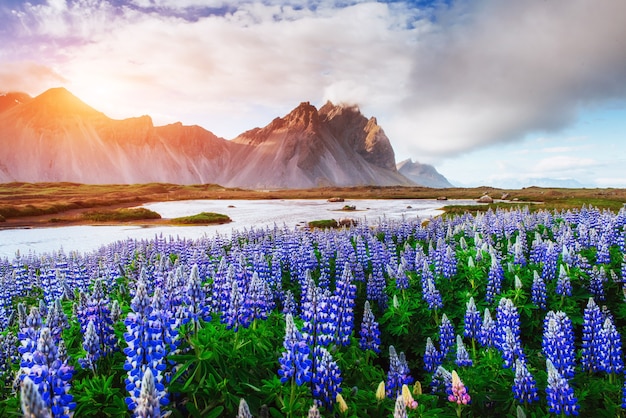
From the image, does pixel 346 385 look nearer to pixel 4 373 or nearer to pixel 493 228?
pixel 4 373

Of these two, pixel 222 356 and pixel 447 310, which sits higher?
pixel 222 356

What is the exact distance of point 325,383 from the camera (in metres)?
4.14

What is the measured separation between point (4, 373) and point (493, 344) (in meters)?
7.13

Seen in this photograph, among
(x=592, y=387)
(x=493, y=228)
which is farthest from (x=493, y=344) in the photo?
(x=493, y=228)

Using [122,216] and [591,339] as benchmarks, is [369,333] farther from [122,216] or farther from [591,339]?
[122,216]

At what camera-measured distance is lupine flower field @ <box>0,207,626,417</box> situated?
3424 mm

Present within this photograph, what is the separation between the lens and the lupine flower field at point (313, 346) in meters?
3.42

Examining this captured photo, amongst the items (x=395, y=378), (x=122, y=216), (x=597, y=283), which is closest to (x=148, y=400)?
(x=395, y=378)

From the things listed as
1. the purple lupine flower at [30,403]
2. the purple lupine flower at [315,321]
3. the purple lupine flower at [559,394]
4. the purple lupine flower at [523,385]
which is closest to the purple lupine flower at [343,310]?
the purple lupine flower at [315,321]

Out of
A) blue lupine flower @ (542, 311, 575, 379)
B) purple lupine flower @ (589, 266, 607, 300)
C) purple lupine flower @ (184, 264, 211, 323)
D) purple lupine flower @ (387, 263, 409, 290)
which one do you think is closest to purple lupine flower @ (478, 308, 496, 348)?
blue lupine flower @ (542, 311, 575, 379)

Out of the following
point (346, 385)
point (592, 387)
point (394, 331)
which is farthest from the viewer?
point (394, 331)

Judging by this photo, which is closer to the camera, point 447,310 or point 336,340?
point 336,340

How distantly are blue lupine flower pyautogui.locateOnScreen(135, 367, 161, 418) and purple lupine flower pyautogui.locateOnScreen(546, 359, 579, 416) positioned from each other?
4145 millimetres

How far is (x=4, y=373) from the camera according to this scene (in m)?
5.02
